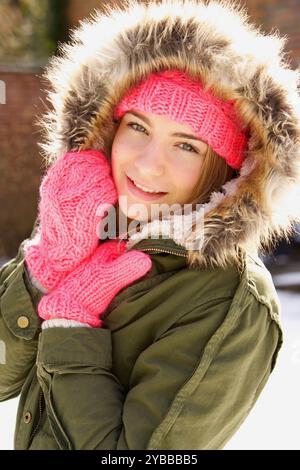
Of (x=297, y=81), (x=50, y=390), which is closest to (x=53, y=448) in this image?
(x=50, y=390)

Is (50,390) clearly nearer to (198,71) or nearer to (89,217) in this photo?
(89,217)

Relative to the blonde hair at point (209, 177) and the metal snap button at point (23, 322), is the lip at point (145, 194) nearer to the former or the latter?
the blonde hair at point (209, 177)

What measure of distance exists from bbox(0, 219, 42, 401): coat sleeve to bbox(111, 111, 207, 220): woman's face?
344 mm

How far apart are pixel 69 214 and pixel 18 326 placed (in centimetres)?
32

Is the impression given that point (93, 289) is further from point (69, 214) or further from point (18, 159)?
point (18, 159)

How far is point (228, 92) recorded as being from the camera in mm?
1646

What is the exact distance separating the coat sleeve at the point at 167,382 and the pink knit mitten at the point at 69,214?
223mm

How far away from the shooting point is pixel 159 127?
168 centimetres

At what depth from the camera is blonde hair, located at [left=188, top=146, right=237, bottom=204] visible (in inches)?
Result: 67.6

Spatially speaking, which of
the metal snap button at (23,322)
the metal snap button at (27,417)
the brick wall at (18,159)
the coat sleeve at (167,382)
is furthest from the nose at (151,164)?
the brick wall at (18,159)

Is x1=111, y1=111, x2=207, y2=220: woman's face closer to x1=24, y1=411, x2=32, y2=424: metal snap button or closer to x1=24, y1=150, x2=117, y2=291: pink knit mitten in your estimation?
x1=24, y1=150, x2=117, y2=291: pink knit mitten

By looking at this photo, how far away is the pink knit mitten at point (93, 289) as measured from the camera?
1600 millimetres

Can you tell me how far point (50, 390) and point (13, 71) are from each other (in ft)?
20.3

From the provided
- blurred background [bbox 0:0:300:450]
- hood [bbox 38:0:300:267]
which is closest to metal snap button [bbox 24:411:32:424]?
hood [bbox 38:0:300:267]
